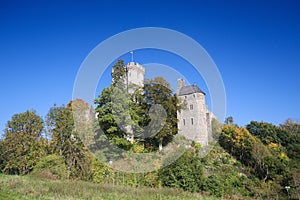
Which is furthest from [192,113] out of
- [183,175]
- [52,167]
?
[52,167]

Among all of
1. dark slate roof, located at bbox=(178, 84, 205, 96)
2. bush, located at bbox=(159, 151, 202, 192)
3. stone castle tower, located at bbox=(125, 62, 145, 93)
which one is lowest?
bush, located at bbox=(159, 151, 202, 192)

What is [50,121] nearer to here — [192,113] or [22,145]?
[22,145]

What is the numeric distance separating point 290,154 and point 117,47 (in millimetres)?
28178

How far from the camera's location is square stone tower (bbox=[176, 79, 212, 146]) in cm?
3177

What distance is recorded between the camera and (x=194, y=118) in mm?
32375

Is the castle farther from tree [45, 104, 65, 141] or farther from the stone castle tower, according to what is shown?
tree [45, 104, 65, 141]

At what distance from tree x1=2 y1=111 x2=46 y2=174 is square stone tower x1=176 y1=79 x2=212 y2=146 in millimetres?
16577

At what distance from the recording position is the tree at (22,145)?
20.9 m

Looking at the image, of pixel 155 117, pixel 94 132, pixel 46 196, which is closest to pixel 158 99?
pixel 155 117

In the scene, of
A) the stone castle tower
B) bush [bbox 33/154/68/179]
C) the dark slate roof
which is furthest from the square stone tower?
bush [bbox 33/154/68/179]

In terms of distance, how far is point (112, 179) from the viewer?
17.9 metres

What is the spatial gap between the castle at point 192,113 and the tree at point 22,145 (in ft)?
41.6

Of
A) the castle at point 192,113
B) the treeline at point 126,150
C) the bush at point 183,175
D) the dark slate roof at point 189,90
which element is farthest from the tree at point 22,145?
the dark slate roof at point 189,90

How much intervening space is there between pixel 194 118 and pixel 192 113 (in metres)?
0.76
